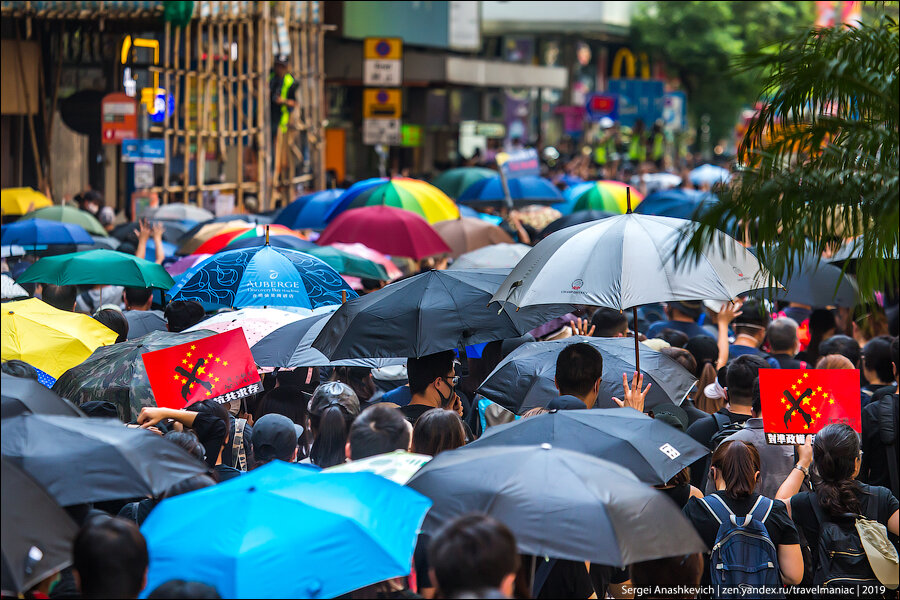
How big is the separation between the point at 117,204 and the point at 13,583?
71.5ft

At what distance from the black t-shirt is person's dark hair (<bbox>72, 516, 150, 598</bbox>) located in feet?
8.82

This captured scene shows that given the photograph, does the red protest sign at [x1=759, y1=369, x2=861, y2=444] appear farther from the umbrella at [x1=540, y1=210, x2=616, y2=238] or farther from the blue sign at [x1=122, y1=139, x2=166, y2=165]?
the blue sign at [x1=122, y1=139, x2=166, y2=165]

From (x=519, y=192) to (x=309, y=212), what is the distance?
3.87 metres

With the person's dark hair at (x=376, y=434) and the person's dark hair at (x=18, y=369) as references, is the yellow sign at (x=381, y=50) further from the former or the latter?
the person's dark hair at (x=376, y=434)

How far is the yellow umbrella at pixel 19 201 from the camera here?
1664cm

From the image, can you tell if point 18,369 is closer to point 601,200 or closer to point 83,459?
point 83,459

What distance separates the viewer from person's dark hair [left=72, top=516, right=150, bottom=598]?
14.0 ft

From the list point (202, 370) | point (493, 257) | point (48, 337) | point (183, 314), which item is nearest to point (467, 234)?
point (493, 257)

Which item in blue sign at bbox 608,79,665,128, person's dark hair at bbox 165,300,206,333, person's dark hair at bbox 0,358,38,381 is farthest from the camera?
blue sign at bbox 608,79,665,128

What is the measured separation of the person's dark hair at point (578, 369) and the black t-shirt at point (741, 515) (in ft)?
3.45

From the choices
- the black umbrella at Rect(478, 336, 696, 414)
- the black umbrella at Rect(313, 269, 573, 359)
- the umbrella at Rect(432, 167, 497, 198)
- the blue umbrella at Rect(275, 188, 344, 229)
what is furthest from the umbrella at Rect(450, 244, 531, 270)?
the umbrella at Rect(432, 167, 497, 198)

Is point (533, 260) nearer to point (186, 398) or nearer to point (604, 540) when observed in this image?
point (186, 398)

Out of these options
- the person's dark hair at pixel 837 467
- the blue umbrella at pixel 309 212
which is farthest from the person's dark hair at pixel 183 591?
the blue umbrella at pixel 309 212

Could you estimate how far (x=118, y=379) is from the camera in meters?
7.32
